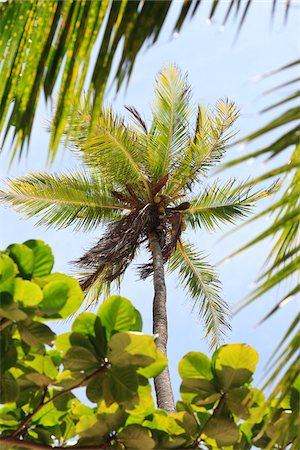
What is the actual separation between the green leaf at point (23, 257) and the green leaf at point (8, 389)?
0.23 m

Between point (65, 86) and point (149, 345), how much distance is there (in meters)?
0.57

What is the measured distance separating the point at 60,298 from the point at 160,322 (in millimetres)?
8477

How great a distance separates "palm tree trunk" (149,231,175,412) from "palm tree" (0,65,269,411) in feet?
0.16

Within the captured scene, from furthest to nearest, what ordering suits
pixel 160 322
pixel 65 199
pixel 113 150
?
pixel 65 199 < pixel 113 150 < pixel 160 322

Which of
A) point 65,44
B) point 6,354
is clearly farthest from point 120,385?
point 65,44

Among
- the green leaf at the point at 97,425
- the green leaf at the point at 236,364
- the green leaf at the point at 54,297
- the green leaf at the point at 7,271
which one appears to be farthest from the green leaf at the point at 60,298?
the green leaf at the point at 236,364

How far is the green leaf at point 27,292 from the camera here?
1.30m

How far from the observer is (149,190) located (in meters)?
11.8

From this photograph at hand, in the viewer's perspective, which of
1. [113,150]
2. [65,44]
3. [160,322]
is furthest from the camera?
[113,150]

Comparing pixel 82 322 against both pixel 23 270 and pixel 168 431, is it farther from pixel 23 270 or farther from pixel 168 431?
pixel 168 431

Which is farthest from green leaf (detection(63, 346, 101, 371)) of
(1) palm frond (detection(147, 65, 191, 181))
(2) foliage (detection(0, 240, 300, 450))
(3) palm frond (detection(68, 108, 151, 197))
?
(1) palm frond (detection(147, 65, 191, 181))

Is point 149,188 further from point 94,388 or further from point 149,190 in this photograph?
point 94,388

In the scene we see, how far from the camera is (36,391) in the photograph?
4.78 ft

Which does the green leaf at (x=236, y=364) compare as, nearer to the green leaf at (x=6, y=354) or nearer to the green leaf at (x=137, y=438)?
the green leaf at (x=137, y=438)
